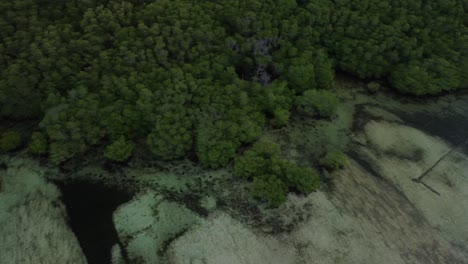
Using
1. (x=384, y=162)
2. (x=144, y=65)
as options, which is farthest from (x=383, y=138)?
(x=144, y=65)

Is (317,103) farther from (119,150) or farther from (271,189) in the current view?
(119,150)

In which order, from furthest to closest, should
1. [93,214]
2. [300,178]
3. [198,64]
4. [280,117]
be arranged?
[280,117] → [198,64] → [300,178] → [93,214]

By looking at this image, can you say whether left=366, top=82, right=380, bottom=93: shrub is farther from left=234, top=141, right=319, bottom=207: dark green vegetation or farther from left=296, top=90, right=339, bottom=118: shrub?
left=234, top=141, right=319, bottom=207: dark green vegetation

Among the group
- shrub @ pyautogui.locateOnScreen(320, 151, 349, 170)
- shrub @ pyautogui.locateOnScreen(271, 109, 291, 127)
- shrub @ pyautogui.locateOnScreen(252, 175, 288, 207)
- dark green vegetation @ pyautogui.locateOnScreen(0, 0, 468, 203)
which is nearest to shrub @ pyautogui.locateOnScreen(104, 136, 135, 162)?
dark green vegetation @ pyautogui.locateOnScreen(0, 0, 468, 203)

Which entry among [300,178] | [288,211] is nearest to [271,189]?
[288,211]

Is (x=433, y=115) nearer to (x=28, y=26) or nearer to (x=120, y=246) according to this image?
(x=120, y=246)
